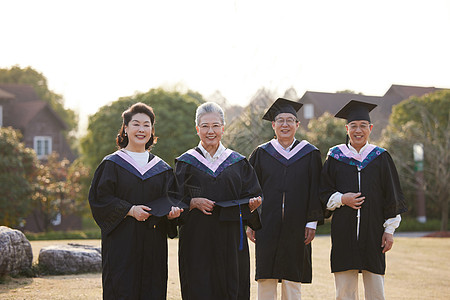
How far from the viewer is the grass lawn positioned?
7.32 metres

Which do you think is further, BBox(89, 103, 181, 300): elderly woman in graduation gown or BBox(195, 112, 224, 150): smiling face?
BBox(195, 112, 224, 150): smiling face

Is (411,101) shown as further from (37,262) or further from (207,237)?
(207,237)

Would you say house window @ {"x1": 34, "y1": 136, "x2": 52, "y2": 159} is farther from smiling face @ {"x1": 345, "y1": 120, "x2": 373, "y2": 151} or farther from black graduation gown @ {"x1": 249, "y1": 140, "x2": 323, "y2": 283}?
smiling face @ {"x1": 345, "y1": 120, "x2": 373, "y2": 151}

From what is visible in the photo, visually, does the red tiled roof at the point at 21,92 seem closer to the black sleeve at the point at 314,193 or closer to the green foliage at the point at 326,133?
the green foliage at the point at 326,133

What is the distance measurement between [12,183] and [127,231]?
16.7 metres

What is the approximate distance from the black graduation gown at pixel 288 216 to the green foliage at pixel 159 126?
63.3 feet

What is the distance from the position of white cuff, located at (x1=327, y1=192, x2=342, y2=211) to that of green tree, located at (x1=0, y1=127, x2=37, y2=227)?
16583 mm

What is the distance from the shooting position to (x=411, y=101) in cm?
2538

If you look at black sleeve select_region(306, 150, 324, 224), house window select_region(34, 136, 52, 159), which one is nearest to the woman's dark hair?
black sleeve select_region(306, 150, 324, 224)

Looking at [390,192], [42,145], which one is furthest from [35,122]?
[390,192]

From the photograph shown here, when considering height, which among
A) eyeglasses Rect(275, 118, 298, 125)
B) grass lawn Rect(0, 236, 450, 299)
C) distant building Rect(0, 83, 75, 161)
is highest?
distant building Rect(0, 83, 75, 161)

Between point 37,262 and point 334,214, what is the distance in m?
5.88

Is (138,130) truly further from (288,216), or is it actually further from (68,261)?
(68,261)

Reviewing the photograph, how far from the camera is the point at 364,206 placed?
5.29m
